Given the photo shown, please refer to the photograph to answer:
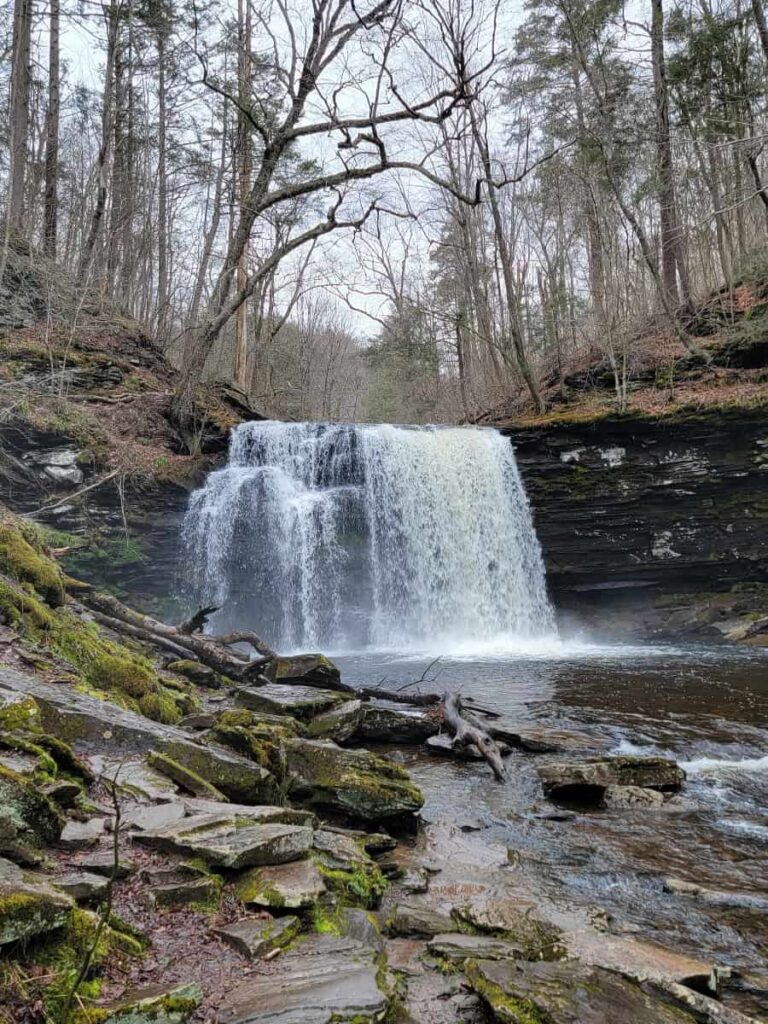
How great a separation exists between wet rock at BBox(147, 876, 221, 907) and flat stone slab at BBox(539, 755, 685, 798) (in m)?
3.15

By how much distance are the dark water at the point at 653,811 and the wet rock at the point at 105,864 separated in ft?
7.47

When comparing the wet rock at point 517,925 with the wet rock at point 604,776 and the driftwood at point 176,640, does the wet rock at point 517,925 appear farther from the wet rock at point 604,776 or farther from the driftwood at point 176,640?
the driftwood at point 176,640

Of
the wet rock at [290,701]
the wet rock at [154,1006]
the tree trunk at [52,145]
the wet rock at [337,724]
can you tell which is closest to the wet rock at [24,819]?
the wet rock at [154,1006]

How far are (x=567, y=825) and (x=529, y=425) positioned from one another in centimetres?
1177

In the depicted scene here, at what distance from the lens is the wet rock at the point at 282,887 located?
2.34m

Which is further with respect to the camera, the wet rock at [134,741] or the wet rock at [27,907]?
the wet rock at [134,741]

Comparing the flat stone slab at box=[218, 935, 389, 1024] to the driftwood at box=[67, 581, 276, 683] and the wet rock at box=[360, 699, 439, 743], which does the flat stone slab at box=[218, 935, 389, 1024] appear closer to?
the wet rock at box=[360, 699, 439, 743]

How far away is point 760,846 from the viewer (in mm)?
3855

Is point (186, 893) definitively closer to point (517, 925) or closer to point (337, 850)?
point (337, 850)

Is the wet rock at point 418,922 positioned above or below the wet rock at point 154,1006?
below

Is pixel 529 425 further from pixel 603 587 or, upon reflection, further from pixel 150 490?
pixel 150 490

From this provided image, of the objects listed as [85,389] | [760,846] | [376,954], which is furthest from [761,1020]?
[85,389]

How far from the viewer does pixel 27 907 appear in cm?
165

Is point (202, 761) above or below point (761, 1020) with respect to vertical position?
above
